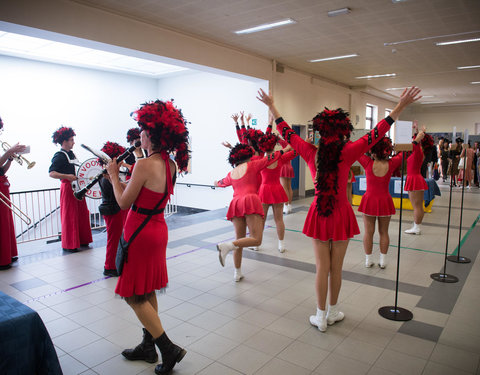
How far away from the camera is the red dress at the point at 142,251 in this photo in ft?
8.08

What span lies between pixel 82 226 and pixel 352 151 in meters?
4.66

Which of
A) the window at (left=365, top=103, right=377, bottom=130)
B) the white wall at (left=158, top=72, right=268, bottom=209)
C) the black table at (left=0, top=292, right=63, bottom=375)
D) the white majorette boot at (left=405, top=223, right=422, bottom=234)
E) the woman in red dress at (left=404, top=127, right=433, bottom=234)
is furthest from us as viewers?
the window at (left=365, top=103, right=377, bottom=130)

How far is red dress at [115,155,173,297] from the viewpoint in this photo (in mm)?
2463

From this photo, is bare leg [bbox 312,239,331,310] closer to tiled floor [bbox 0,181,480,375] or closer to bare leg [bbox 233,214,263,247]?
tiled floor [bbox 0,181,480,375]

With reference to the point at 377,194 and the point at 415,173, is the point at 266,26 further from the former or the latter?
the point at 377,194

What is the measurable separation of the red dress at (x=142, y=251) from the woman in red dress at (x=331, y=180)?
4.34 feet

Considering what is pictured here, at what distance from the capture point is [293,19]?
6.67 m

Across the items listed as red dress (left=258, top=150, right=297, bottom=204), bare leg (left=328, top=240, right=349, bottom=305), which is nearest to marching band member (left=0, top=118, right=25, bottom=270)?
red dress (left=258, top=150, right=297, bottom=204)

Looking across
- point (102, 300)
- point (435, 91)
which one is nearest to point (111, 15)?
point (102, 300)

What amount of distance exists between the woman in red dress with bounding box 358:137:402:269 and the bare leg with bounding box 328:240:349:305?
5.45 ft

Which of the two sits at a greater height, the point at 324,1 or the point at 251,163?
the point at 324,1

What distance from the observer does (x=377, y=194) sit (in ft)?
15.1

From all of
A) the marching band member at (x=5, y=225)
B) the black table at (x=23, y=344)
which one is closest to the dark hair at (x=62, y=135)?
the marching band member at (x=5, y=225)

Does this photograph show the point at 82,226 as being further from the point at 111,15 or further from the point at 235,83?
the point at 235,83
